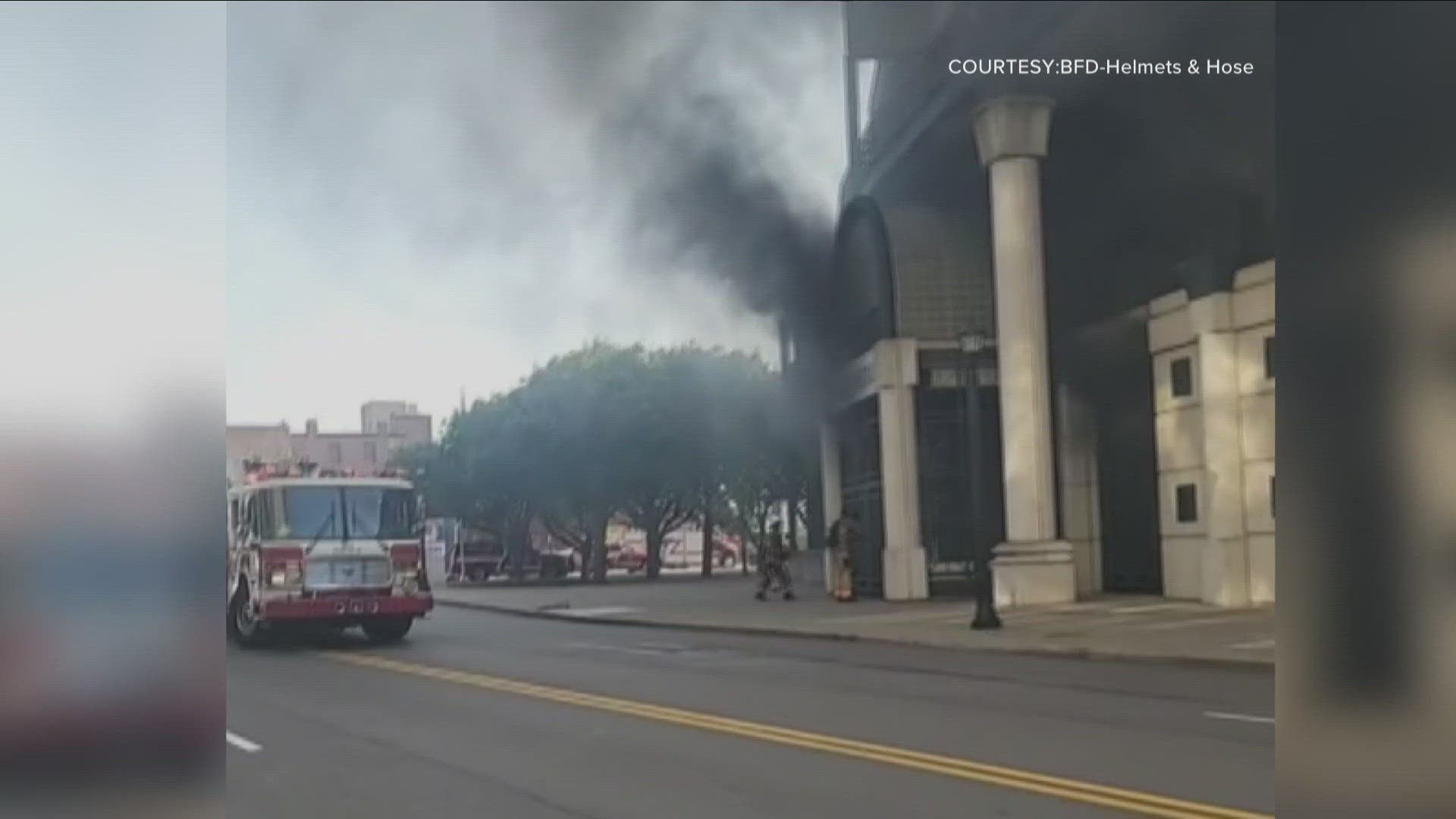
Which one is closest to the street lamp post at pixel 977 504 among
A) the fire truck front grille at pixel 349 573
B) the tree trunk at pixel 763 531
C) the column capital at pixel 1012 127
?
the column capital at pixel 1012 127

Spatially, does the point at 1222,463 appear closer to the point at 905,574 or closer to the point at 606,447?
the point at 905,574

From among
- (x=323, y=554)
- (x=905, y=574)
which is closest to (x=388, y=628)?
(x=323, y=554)

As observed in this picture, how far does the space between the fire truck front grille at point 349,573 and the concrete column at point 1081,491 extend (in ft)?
48.3

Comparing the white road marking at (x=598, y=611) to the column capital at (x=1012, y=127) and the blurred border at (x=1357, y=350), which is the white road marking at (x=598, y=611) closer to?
the column capital at (x=1012, y=127)

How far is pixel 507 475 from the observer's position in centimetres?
400

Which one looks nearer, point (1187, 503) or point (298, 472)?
point (298, 472)

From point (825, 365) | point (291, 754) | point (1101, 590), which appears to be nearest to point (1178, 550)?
point (1101, 590)

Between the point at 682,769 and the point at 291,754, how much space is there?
2002 mm

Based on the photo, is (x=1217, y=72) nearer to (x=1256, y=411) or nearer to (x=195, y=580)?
(x=195, y=580)

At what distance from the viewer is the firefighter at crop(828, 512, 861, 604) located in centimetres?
1892

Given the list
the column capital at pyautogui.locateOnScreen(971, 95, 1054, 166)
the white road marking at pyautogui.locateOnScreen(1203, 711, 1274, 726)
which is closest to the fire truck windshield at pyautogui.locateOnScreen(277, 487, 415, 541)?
the column capital at pyautogui.locateOnScreen(971, 95, 1054, 166)

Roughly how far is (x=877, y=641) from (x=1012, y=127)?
5.34m

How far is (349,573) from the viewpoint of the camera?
18.1 ft

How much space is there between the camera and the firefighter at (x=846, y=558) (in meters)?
18.9
